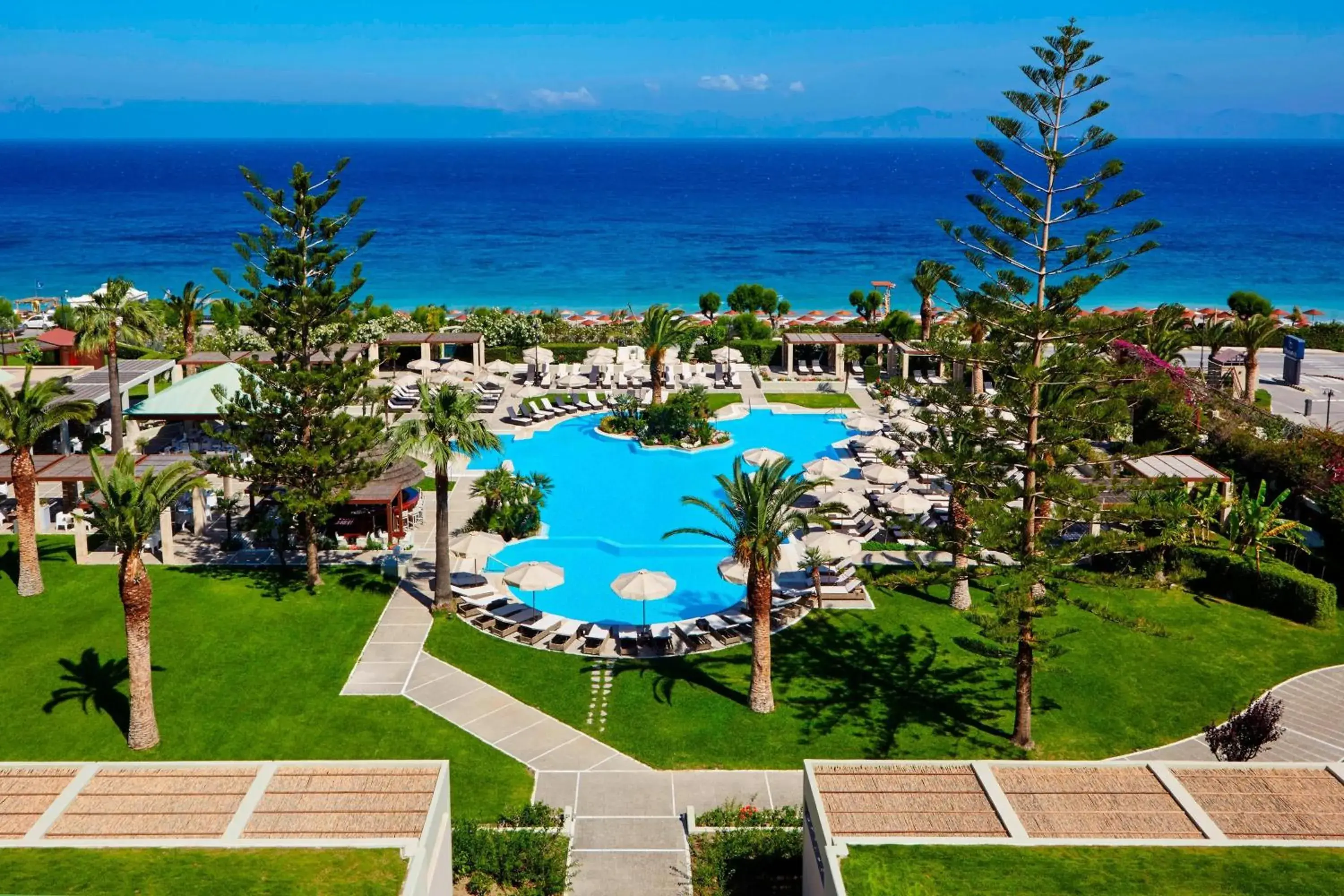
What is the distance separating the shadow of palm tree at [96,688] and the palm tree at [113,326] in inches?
445

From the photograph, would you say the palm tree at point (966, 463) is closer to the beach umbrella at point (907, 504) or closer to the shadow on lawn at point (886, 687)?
the shadow on lawn at point (886, 687)

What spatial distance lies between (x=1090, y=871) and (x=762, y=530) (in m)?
7.44

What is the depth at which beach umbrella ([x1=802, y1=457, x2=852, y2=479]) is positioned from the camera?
2873cm

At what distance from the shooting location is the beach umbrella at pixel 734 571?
21547 millimetres

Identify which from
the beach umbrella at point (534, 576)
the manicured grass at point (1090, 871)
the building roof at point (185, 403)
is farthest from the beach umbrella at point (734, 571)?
the building roof at point (185, 403)

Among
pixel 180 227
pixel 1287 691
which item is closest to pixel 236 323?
pixel 1287 691

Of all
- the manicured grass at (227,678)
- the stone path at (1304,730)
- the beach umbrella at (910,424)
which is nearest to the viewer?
the manicured grass at (227,678)

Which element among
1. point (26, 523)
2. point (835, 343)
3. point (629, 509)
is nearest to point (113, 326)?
point (26, 523)

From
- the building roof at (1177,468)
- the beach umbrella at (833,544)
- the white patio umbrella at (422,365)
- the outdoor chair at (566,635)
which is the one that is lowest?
the outdoor chair at (566,635)

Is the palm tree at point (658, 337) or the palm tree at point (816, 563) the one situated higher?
the palm tree at point (658, 337)

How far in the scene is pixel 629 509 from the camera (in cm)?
2942

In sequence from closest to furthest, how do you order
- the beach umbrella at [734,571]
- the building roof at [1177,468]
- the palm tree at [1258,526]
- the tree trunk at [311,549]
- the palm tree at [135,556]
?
the palm tree at [135,556]
the beach umbrella at [734,571]
the tree trunk at [311,549]
the palm tree at [1258,526]
the building roof at [1177,468]

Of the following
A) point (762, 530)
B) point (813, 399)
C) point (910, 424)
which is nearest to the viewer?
point (762, 530)

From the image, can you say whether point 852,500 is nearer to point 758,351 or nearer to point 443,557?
point 443,557
